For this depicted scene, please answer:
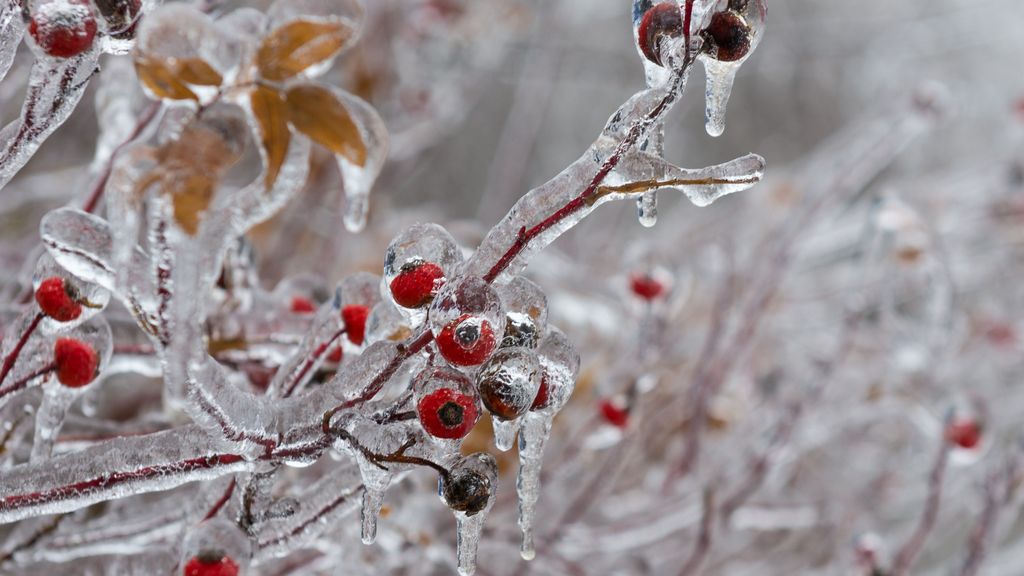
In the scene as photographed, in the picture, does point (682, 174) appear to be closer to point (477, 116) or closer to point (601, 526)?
point (601, 526)

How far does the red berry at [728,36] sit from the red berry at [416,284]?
131 mm

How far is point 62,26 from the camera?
0.98ft

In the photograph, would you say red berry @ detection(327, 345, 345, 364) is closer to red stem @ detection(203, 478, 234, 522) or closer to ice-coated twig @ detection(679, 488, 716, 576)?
red stem @ detection(203, 478, 234, 522)

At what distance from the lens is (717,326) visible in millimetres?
745

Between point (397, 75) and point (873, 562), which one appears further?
point (397, 75)

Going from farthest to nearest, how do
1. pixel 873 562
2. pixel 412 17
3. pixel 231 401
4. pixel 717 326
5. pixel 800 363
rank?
pixel 412 17 < pixel 800 363 < pixel 717 326 < pixel 873 562 < pixel 231 401

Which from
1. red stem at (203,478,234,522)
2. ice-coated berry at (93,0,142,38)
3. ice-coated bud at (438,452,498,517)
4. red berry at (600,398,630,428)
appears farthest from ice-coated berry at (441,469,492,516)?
red berry at (600,398,630,428)

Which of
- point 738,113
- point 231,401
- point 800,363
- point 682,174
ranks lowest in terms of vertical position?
point 738,113

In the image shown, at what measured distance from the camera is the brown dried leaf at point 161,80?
0.95 feet

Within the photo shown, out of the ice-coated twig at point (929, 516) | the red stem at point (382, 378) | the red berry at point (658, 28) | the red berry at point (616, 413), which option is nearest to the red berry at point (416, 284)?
the red stem at point (382, 378)

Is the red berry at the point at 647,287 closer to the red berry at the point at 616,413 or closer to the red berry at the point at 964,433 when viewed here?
Answer: the red berry at the point at 616,413

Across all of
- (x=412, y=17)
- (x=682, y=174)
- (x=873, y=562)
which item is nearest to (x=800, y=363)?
(x=873, y=562)

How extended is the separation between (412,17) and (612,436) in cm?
69

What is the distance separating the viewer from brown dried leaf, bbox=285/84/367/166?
0.35 m
